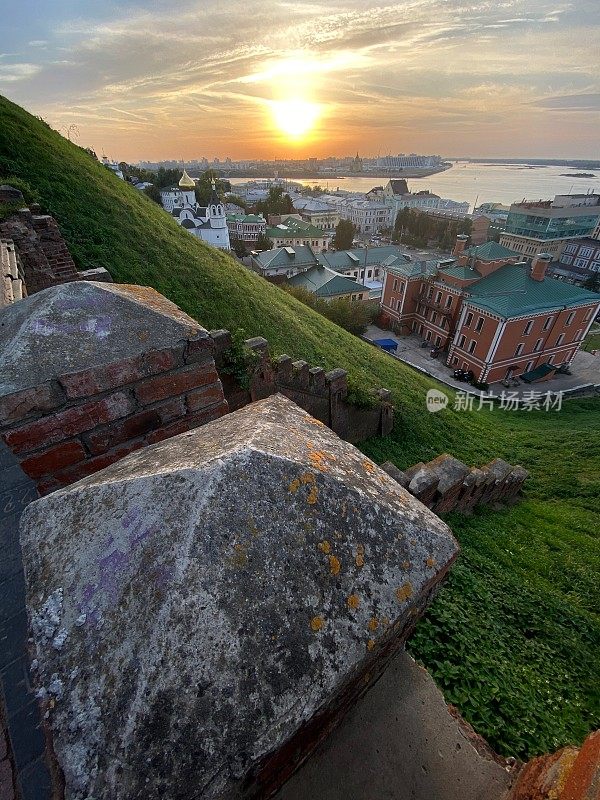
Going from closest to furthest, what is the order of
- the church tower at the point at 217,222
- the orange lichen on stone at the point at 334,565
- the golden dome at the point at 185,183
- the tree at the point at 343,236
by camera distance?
the orange lichen on stone at the point at 334,565 → the church tower at the point at 217,222 → the golden dome at the point at 185,183 → the tree at the point at 343,236

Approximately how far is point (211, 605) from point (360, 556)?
0.51 m

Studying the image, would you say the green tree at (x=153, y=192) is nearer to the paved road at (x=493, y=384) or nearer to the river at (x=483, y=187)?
the paved road at (x=493, y=384)

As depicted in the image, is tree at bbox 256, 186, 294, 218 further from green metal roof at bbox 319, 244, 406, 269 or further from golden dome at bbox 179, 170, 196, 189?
green metal roof at bbox 319, 244, 406, 269

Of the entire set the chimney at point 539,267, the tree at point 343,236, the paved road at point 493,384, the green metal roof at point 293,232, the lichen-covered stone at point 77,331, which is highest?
the lichen-covered stone at point 77,331

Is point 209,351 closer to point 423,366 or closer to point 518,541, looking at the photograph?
point 518,541

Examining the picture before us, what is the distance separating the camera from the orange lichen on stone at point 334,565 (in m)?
1.20

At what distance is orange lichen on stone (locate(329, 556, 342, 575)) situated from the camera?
3.95ft

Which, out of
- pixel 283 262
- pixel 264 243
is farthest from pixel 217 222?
pixel 283 262

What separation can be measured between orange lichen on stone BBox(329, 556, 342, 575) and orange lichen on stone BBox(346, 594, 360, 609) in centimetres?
9

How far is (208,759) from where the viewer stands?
90 centimetres

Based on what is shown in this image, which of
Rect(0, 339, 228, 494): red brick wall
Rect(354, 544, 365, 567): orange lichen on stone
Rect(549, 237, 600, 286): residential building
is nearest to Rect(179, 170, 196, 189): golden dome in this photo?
Rect(549, 237, 600, 286): residential building

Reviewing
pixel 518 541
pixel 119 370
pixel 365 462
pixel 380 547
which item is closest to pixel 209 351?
pixel 119 370

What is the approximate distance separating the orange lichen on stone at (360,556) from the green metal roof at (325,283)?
34087 millimetres

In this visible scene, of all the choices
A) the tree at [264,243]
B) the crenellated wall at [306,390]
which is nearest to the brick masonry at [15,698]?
the crenellated wall at [306,390]
